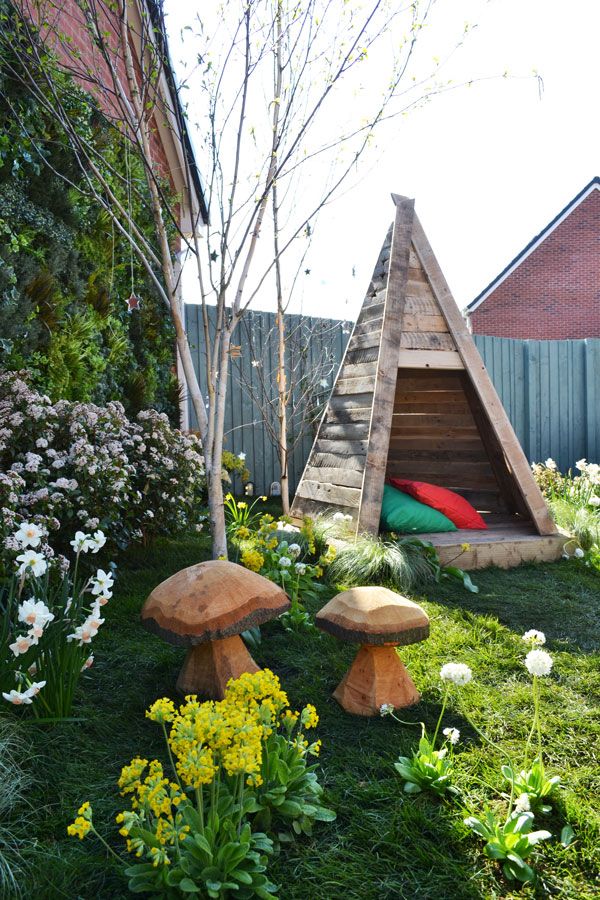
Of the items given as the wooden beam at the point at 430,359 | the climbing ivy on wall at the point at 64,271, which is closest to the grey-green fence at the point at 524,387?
the climbing ivy on wall at the point at 64,271

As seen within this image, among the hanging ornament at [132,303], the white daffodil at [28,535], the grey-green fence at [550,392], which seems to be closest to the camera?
the white daffodil at [28,535]

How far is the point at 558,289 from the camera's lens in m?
17.5

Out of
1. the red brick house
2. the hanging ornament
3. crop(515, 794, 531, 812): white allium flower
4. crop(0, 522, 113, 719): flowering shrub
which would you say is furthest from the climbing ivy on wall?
the red brick house

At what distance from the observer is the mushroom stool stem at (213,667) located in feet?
7.91

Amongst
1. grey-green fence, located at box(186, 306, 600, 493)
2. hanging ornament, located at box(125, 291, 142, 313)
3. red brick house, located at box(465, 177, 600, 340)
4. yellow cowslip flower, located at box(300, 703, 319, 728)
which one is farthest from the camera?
red brick house, located at box(465, 177, 600, 340)

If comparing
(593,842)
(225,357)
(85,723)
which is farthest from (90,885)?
(225,357)

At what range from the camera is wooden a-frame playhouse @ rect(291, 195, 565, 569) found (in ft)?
14.4

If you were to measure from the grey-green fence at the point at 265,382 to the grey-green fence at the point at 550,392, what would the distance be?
279 centimetres

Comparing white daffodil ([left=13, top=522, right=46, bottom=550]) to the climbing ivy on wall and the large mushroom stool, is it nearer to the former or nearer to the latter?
the large mushroom stool

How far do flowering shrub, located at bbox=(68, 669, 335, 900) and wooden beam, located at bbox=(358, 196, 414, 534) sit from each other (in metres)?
2.55

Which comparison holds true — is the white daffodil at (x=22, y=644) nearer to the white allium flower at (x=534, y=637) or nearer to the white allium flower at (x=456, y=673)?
the white allium flower at (x=456, y=673)

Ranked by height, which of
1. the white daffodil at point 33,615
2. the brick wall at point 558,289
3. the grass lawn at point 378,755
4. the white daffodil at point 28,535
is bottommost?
the grass lawn at point 378,755

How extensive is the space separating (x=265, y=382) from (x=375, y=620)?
17.9 ft

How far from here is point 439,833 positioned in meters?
1.72
